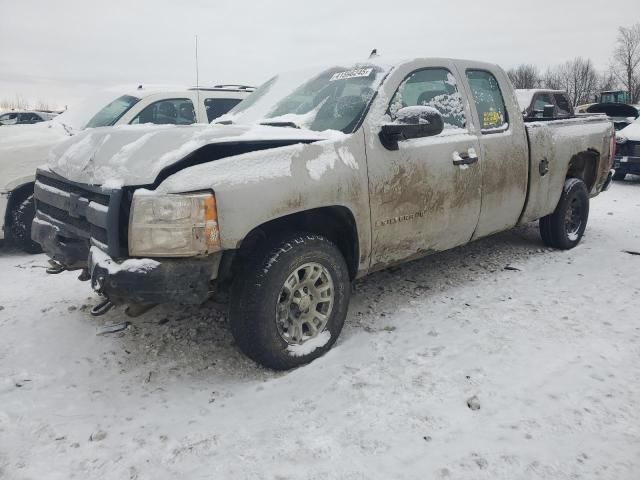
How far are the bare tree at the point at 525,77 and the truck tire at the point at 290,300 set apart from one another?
6918 cm

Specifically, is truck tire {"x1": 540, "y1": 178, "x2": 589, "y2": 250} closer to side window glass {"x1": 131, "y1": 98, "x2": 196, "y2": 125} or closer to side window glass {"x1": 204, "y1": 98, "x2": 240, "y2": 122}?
side window glass {"x1": 204, "y1": 98, "x2": 240, "y2": 122}

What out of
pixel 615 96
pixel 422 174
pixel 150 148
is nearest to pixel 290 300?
pixel 150 148

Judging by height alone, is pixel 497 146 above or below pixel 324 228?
above

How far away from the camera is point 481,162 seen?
3.92m

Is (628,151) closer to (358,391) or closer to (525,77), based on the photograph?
(358,391)

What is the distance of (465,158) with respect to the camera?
378cm

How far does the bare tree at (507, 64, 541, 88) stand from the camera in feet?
218

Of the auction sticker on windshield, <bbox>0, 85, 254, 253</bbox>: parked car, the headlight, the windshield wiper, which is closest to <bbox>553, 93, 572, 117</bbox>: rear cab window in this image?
<bbox>0, 85, 254, 253</bbox>: parked car

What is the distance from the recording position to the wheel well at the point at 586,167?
17.6ft

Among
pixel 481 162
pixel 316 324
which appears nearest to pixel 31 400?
pixel 316 324

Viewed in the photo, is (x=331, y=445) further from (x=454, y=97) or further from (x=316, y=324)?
(x=454, y=97)

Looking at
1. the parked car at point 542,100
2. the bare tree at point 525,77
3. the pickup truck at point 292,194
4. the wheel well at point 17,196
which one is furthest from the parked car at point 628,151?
the bare tree at point 525,77

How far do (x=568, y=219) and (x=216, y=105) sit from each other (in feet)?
14.8

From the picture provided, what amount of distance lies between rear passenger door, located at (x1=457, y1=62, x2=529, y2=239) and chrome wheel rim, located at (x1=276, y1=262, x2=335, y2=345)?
5.40ft
